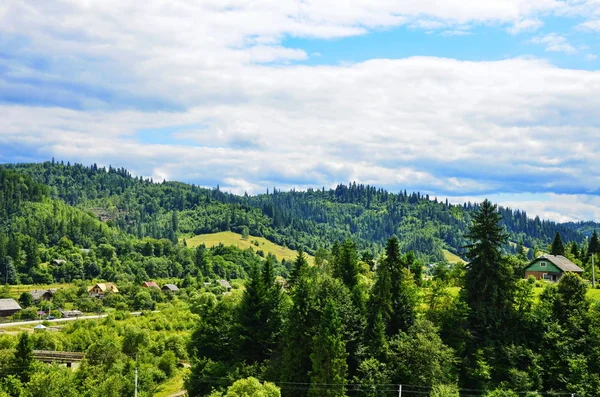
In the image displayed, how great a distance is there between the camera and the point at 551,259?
83812mm

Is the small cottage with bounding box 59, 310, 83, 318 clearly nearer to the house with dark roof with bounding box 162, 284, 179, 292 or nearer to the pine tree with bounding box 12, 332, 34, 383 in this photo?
the house with dark roof with bounding box 162, 284, 179, 292

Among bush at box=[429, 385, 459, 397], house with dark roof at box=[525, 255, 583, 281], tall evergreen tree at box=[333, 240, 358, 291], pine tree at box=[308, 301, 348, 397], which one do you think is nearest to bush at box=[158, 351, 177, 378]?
tall evergreen tree at box=[333, 240, 358, 291]

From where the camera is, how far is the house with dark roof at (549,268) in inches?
3246

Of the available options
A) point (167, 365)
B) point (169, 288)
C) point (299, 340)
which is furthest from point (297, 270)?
point (169, 288)

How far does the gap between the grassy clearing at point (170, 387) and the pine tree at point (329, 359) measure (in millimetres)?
36577

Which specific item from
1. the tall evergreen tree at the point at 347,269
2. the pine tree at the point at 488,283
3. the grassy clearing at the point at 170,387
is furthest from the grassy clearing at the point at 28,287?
the pine tree at the point at 488,283

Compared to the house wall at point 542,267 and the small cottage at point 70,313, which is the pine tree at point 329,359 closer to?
the house wall at point 542,267

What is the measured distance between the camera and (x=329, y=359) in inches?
2084

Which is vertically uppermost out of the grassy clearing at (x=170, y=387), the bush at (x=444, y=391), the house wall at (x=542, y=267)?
the house wall at (x=542, y=267)

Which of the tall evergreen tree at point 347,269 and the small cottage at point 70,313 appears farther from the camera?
the small cottage at point 70,313

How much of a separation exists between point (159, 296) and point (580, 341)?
12649 centimetres

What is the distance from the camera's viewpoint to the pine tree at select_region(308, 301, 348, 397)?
52.2 metres

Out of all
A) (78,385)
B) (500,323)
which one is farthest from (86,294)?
(500,323)

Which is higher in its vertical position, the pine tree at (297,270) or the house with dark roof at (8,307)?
the pine tree at (297,270)
